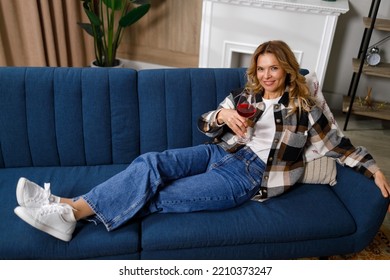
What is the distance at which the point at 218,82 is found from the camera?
177 cm

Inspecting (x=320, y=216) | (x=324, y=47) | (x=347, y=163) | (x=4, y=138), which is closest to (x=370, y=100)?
(x=324, y=47)

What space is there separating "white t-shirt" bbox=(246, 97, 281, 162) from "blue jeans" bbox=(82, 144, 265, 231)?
0.03 meters

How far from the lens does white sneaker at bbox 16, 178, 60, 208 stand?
1.29m

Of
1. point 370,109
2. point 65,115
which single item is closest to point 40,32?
point 65,115

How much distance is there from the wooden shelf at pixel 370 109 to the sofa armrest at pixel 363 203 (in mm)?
1410

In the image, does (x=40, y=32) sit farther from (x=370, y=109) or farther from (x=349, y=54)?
(x=370, y=109)

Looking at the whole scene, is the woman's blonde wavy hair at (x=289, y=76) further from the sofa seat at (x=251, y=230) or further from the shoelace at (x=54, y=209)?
the shoelace at (x=54, y=209)

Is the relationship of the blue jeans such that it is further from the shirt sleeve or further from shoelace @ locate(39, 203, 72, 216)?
the shirt sleeve

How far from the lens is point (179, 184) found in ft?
4.85

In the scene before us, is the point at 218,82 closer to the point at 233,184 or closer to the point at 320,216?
the point at 233,184

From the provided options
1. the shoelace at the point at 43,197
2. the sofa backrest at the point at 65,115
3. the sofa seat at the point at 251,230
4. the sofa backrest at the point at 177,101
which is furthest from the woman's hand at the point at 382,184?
the shoelace at the point at 43,197

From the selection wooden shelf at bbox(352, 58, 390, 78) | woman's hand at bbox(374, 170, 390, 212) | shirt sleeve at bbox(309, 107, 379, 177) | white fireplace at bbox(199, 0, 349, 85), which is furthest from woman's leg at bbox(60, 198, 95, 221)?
wooden shelf at bbox(352, 58, 390, 78)

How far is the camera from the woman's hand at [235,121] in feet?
4.63
